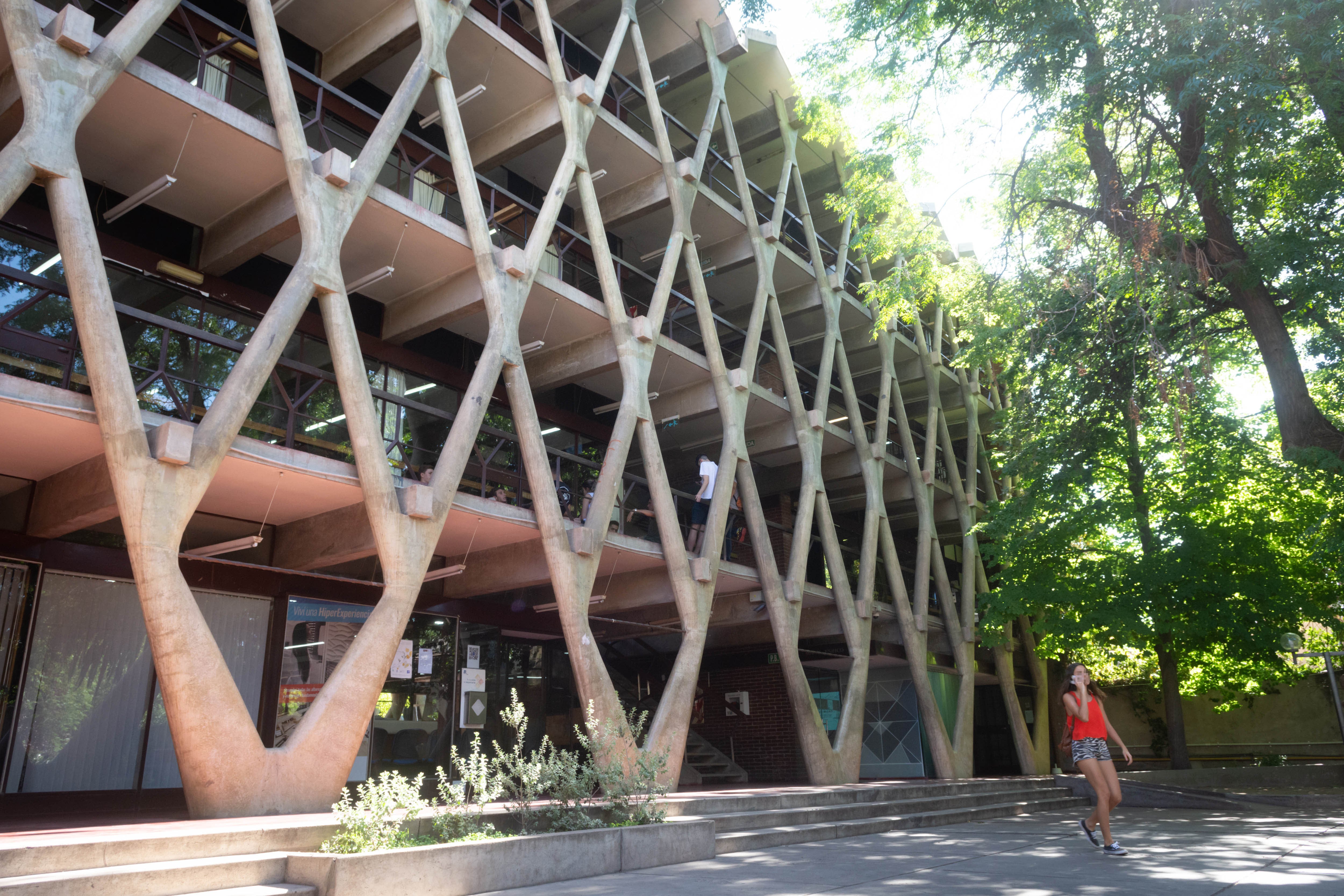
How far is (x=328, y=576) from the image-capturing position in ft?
38.7

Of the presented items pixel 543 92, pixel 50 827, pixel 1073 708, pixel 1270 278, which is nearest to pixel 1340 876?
pixel 1073 708

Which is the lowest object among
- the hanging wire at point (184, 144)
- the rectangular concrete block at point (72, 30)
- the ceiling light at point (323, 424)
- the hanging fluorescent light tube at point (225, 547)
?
the hanging fluorescent light tube at point (225, 547)

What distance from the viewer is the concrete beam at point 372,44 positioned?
504 inches

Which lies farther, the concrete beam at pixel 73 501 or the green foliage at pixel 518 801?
the concrete beam at pixel 73 501

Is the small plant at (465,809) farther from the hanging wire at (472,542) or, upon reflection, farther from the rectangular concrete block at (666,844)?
the hanging wire at (472,542)

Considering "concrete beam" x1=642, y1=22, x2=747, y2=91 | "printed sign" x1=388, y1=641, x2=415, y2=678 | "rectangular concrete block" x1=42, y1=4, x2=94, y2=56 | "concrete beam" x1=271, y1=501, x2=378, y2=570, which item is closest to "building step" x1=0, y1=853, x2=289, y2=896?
"concrete beam" x1=271, y1=501, x2=378, y2=570

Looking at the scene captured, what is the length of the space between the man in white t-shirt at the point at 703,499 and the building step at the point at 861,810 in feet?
16.5

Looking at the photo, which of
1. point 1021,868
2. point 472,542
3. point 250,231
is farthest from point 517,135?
point 1021,868

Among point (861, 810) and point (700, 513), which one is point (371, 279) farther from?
point (861, 810)

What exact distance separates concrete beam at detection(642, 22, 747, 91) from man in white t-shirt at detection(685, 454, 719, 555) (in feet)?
28.2

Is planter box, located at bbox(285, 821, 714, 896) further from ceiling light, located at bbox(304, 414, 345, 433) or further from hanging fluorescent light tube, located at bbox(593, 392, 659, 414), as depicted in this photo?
hanging fluorescent light tube, located at bbox(593, 392, 659, 414)

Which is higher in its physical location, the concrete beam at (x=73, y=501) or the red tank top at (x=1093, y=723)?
the concrete beam at (x=73, y=501)

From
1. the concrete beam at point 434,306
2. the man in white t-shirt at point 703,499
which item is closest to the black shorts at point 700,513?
the man in white t-shirt at point 703,499

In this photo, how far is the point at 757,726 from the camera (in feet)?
68.7
